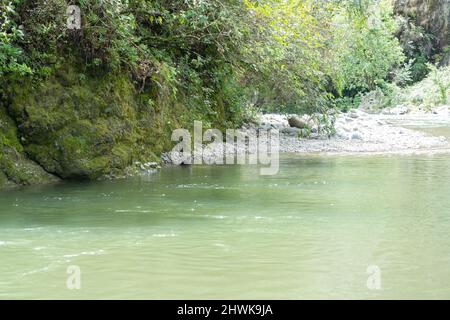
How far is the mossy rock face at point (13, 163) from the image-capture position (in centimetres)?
924

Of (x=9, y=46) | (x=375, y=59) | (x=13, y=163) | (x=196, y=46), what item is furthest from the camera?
(x=375, y=59)

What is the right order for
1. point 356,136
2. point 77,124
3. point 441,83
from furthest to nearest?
point 441,83 < point 356,136 < point 77,124

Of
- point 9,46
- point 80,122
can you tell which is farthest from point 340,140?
point 9,46

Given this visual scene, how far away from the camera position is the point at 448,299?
4148 mm

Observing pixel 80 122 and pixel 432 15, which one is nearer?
pixel 80 122

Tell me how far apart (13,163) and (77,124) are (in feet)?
3.53

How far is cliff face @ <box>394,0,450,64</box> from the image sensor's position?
4281cm

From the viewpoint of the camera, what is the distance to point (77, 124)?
9.93 metres

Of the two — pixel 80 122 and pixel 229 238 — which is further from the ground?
pixel 80 122

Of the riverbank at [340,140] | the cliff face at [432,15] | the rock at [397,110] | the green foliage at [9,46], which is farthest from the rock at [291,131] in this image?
the cliff face at [432,15]

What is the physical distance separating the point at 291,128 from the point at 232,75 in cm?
497

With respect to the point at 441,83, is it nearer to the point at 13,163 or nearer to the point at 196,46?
the point at 196,46
